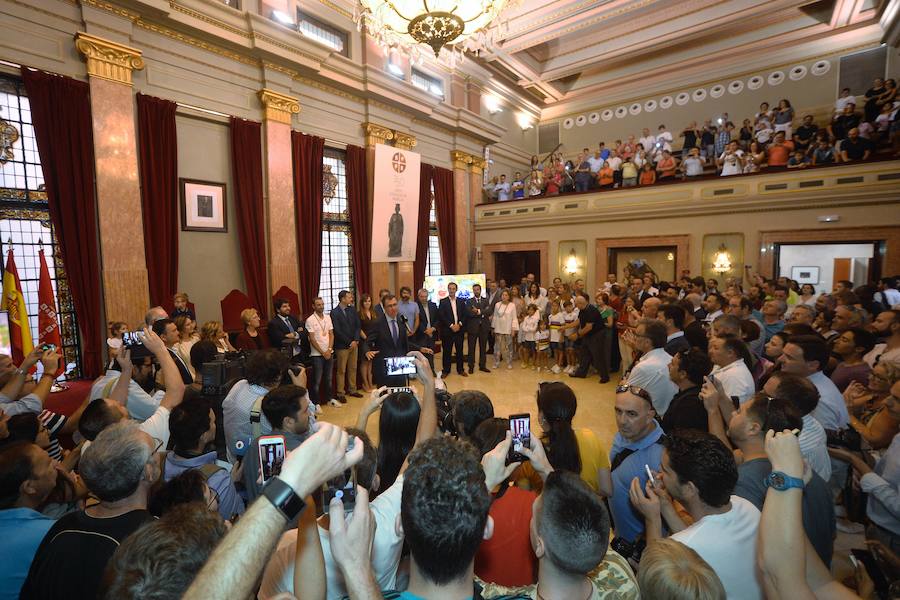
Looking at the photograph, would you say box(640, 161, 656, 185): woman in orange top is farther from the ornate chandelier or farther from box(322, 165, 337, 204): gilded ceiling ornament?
box(322, 165, 337, 204): gilded ceiling ornament

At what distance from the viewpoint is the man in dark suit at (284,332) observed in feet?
19.3

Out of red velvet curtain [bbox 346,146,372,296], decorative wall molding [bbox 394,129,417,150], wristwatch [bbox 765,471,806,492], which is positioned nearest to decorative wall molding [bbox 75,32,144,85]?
red velvet curtain [bbox 346,146,372,296]

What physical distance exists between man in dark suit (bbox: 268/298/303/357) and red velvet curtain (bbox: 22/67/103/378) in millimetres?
2510

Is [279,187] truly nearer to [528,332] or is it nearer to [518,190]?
[528,332]

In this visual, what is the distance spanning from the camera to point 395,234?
9812 mm

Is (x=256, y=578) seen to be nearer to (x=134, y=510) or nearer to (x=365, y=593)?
(x=365, y=593)

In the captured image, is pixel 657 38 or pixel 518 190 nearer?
pixel 657 38

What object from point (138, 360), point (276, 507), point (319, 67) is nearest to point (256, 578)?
point (276, 507)

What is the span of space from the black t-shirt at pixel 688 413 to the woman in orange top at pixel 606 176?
34.2ft

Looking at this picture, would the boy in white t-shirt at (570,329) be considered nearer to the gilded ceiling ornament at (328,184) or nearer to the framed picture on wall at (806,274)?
the gilded ceiling ornament at (328,184)

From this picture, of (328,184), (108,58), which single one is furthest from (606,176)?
(108,58)

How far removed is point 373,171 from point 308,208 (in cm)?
198

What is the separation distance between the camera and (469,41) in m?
10.6

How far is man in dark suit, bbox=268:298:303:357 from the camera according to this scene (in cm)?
588
